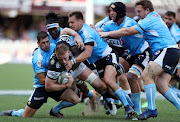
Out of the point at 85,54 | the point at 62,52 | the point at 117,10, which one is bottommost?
the point at 85,54

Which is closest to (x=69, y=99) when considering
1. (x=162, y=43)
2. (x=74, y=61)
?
(x=74, y=61)

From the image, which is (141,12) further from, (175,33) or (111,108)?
(175,33)

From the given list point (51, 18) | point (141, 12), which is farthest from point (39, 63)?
point (141, 12)

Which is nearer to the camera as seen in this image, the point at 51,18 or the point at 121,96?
the point at 121,96

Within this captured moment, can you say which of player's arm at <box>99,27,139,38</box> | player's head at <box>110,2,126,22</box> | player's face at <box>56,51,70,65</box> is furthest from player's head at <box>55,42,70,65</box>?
player's head at <box>110,2,126,22</box>

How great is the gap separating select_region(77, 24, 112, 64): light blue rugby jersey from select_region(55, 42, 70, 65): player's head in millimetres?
557

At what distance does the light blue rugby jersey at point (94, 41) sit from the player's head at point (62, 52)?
56cm

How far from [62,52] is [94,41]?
3.09 ft

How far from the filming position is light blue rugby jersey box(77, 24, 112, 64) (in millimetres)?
6610

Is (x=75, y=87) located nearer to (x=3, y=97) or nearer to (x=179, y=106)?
(x=179, y=106)

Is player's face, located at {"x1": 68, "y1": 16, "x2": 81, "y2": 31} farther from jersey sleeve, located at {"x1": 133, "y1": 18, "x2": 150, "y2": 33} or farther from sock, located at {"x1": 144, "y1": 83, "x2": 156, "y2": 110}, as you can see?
sock, located at {"x1": 144, "y1": 83, "x2": 156, "y2": 110}

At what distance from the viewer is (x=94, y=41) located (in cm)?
680

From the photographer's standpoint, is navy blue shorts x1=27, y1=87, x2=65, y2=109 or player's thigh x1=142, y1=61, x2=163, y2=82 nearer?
player's thigh x1=142, y1=61, x2=163, y2=82

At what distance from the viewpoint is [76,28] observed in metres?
6.77
